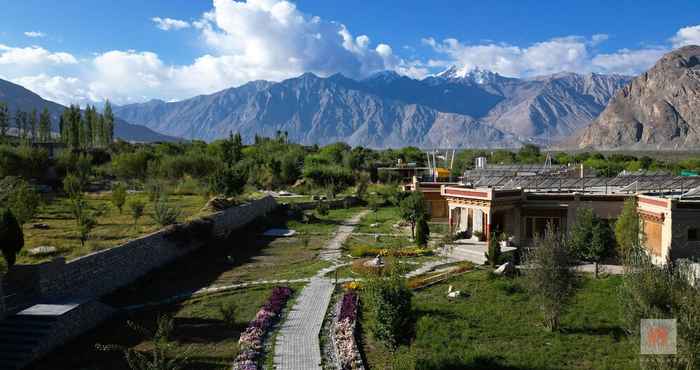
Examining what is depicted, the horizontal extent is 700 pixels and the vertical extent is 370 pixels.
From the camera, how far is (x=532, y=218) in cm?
2811

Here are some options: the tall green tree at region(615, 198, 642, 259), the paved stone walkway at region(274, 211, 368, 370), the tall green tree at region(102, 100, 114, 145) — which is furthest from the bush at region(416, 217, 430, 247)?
the tall green tree at region(102, 100, 114, 145)

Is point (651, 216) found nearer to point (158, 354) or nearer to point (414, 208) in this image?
point (414, 208)

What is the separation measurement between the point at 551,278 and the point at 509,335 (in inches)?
82.0

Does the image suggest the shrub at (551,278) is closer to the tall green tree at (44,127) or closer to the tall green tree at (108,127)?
the tall green tree at (108,127)

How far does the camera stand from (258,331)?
14.8m

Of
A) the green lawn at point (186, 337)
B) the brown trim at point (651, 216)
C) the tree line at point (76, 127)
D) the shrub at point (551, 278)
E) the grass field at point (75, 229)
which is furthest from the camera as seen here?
the tree line at point (76, 127)

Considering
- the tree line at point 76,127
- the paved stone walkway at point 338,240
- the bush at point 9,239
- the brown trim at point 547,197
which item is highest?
the tree line at point 76,127

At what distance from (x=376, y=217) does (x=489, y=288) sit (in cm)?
2157

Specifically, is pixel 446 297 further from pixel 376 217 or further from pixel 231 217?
pixel 376 217

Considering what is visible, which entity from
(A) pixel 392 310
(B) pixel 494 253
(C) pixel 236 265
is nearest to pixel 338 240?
(C) pixel 236 265

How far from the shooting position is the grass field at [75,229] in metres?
19.8

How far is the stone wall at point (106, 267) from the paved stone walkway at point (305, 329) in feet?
24.2

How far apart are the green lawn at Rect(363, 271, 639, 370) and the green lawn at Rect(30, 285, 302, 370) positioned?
408 cm

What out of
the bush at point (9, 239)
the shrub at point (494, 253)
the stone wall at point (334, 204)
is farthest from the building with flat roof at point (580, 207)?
the bush at point (9, 239)
